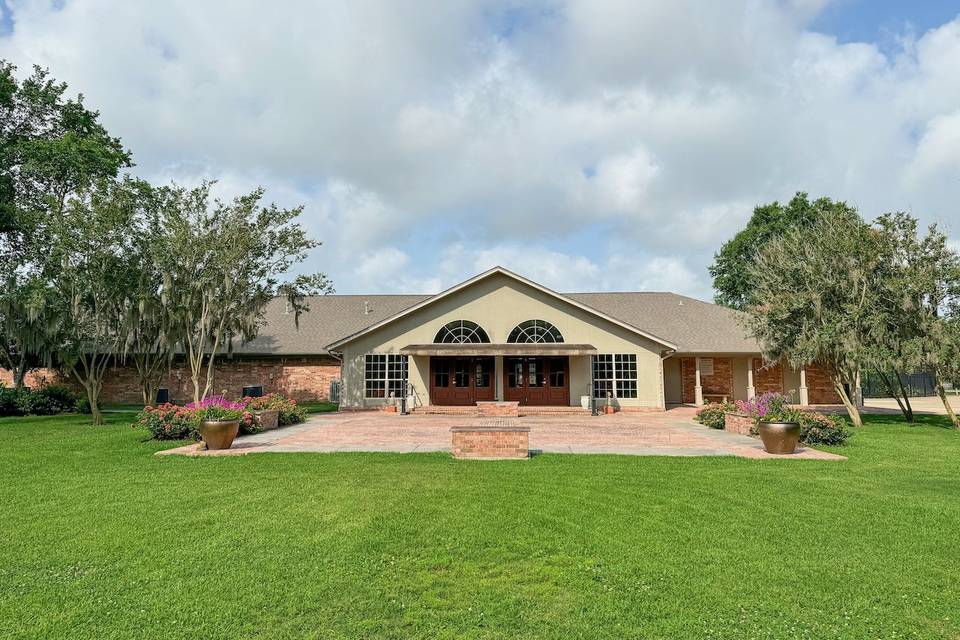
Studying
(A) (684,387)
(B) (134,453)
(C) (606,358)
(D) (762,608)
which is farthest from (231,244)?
(A) (684,387)

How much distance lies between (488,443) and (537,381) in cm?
1235

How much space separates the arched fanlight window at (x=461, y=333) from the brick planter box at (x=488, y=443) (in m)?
12.0

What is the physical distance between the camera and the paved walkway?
11.6 metres

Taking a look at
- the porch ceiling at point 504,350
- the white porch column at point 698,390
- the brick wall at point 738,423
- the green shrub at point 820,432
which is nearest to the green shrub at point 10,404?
the porch ceiling at point 504,350

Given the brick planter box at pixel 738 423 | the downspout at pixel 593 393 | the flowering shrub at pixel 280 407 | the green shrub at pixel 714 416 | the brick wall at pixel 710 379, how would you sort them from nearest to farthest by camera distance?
the brick planter box at pixel 738 423, the green shrub at pixel 714 416, the flowering shrub at pixel 280 407, the downspout at pixel 593 393, the brick wall at pixel 710 379

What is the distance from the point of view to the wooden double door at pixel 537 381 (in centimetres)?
2252

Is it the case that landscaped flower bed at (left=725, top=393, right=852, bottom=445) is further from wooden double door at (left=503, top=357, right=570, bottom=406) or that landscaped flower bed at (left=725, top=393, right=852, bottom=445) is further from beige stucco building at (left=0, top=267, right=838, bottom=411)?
wooden double door at (left=503, top=357, right=570, bottom=406)

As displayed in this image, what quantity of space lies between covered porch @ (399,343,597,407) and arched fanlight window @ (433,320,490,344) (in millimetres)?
693

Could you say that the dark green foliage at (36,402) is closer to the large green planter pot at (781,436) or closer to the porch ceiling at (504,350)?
the porch ceiling at (504,350)

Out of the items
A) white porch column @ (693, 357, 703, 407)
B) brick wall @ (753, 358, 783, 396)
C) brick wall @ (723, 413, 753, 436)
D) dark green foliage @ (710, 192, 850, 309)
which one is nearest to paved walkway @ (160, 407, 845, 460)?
brick wall @ (723, 413, 753, 436)

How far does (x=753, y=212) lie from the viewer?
3775 centimetres

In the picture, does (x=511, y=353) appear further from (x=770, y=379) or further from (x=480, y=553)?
(x=480, y=553)

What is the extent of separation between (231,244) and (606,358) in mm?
14738

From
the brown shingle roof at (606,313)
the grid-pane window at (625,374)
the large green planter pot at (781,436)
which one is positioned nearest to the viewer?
the large green planter pot at (781,436)
